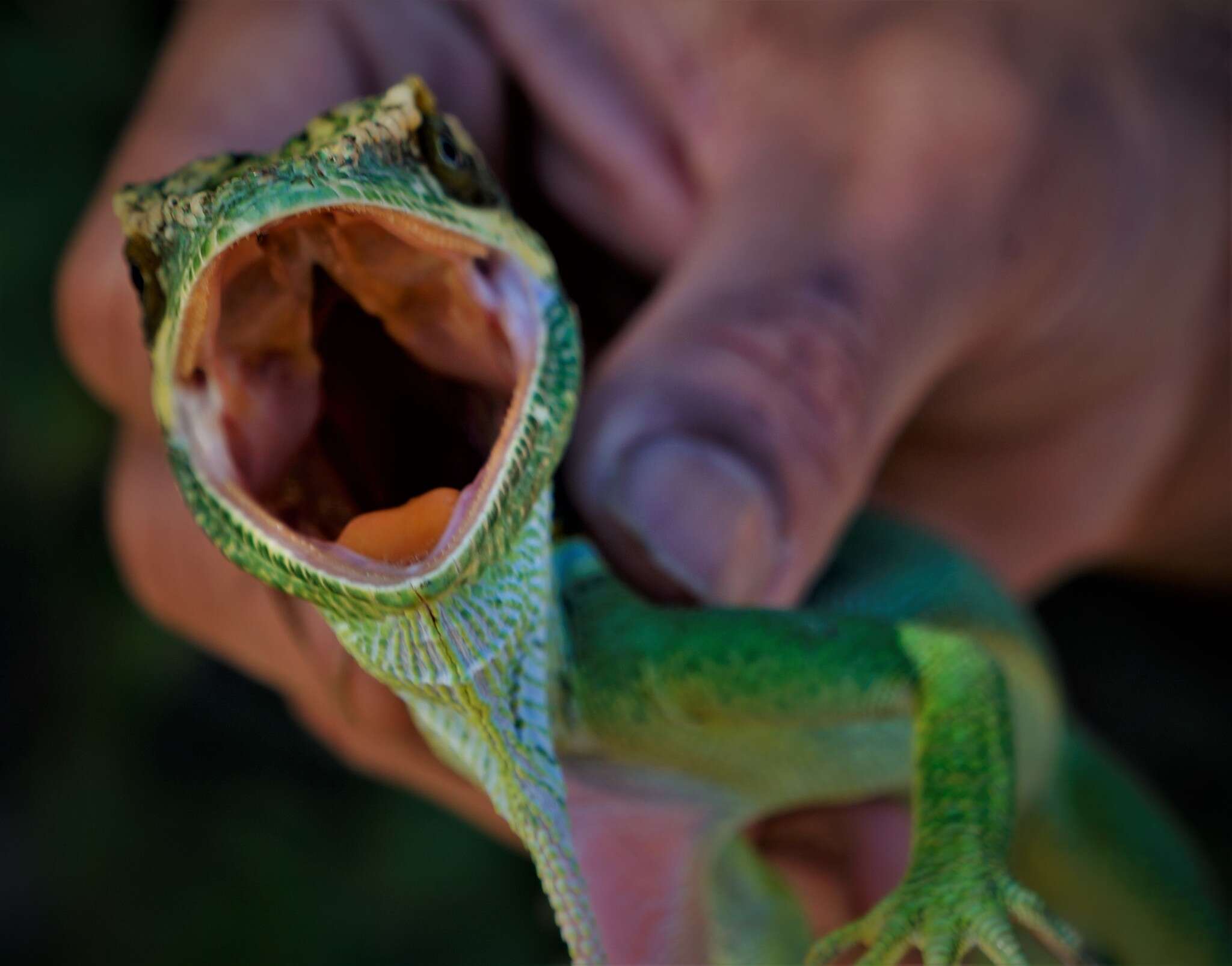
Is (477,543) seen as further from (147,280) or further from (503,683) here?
(147,280)

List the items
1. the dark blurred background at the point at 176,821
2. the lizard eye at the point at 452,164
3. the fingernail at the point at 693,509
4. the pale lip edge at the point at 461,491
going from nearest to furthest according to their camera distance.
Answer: the pale lip edge at the point at 461,491 < the lizard eye at the point at 452,164 < the fingernail at the point at 693,509 < the dark blurred background at the point at 176,821

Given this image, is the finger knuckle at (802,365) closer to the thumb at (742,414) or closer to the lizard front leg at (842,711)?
the thumb at (742,414)

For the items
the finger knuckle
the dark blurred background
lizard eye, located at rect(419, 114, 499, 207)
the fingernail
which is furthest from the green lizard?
the dark blurred background

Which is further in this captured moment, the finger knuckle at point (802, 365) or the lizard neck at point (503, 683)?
the finger knuckle at point (802, 365)

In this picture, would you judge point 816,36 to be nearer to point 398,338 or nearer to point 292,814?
point 398,338

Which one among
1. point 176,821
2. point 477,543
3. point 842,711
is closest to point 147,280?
point 477,543

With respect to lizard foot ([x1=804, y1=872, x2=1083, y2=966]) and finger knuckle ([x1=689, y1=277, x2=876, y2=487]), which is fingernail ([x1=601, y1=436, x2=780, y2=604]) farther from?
lizard foot ([x1=804, y1=872, x2=1083, y2=966])

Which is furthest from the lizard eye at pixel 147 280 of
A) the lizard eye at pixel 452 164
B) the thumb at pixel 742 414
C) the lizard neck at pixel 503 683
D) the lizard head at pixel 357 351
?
the thumb at pixel 742 414
